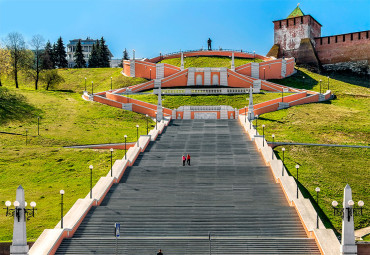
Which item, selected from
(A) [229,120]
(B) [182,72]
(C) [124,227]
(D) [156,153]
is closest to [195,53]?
(B) [182,72]

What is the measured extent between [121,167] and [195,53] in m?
52.0

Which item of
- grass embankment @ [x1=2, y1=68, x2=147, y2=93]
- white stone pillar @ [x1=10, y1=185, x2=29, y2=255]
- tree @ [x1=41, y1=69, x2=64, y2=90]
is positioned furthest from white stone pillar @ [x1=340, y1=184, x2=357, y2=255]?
tree @ [x1=41, y1=69, x2=64, y2=90]

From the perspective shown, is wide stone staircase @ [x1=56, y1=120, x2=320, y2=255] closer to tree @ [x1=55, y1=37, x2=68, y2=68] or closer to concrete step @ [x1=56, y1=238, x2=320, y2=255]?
concrete step @ [x1=56, y1=238, x2=320, y2=255]

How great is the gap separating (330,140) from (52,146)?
2100 centimetres

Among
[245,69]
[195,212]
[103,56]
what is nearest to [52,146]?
[195,212]

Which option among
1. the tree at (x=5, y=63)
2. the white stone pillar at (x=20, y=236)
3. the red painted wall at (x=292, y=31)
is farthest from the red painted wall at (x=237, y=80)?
the white stone pillar at (x=20, y=236)

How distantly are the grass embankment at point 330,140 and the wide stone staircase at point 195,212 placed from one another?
9.09 ft

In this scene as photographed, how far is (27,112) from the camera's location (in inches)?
1919

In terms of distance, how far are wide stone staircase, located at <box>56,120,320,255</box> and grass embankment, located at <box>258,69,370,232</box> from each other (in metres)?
2.77

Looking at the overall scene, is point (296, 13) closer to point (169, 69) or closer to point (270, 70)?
point (270, 70)

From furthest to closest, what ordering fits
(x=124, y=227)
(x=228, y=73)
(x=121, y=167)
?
(x=228, y=73)
(x=121, y=167)
(x=124, y=227)

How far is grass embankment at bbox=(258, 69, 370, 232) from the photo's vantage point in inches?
1110

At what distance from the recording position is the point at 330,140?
128ft

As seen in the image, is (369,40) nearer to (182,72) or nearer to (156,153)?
(182,72)
